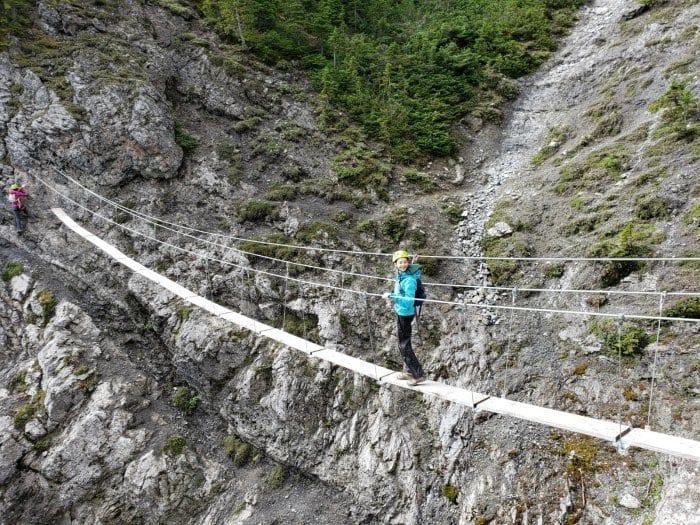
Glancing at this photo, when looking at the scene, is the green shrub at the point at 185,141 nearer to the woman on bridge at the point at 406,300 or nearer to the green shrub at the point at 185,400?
the green shrub at the point at 185,400

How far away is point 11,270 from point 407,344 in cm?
936

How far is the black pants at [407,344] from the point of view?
190 inches

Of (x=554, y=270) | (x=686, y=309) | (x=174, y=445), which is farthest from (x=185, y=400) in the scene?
(x=686, y=309)

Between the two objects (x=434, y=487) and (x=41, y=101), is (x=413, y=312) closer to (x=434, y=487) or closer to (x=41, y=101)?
(x=434, y=487)

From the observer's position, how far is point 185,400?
859 cm

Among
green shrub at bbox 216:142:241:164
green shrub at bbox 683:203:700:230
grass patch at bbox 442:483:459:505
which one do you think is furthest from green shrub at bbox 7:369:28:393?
green shrub at bbox 683:203:700:230

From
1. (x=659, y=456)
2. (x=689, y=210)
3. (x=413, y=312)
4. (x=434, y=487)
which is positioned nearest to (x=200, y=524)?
(x=434, y=487)

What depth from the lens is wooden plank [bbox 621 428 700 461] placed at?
126 inches

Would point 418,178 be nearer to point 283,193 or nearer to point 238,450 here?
point 283,193

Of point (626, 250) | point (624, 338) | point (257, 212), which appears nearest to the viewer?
point (624, 338)

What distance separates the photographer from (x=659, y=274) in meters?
6.12

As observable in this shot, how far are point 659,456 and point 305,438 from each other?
18.1 ft

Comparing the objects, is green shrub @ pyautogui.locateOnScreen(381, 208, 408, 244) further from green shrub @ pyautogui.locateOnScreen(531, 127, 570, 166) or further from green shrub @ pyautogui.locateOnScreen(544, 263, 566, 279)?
green shrub @ pyautogui.locateOnScreen(531, 127, 570, 166)

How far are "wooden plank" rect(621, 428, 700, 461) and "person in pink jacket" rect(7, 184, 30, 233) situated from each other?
483 inches
